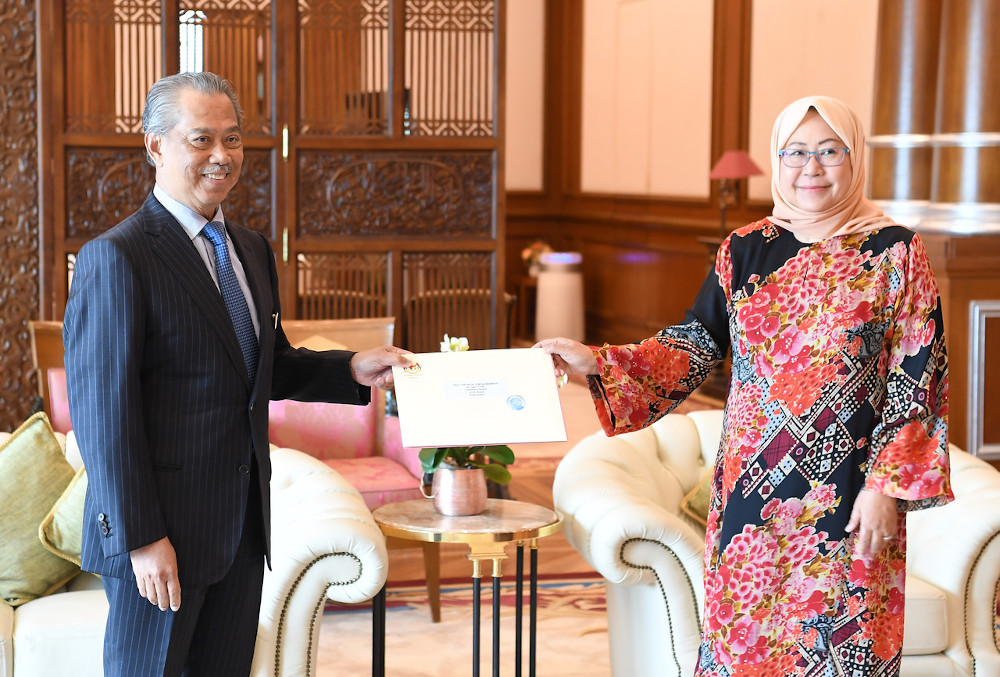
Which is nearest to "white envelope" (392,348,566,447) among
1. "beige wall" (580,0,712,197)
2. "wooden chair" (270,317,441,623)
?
"wooden chair" (270,317,441,623)

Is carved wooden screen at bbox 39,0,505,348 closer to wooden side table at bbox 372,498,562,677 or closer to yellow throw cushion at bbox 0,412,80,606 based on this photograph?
yellow throw cushion at bbox 0,412,80,606

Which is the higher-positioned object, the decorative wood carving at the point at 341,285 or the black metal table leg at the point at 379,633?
the decorative wood carving at the point at 341,285

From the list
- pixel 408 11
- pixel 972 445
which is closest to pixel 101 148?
pixel 408 11

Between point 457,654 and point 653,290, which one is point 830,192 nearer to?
point 457,654

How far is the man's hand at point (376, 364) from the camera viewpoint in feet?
7.95

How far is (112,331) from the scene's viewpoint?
1.82 meters

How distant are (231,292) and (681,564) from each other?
4.73 ft

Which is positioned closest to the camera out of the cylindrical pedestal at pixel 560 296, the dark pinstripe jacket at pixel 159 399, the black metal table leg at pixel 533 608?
the dark pinstripe jacket at pixel 159 399

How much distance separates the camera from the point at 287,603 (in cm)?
280

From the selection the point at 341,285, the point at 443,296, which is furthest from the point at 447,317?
the point at 341,285

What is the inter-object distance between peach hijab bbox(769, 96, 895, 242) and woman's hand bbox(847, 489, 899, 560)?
0.48 metres

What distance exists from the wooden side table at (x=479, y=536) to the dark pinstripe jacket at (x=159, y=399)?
2.93 feet

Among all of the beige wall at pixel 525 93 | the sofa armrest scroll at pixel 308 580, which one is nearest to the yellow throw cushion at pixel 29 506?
the sofa armrest scroll at pixel 308 580

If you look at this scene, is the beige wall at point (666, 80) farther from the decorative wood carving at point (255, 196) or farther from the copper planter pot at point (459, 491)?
the copper planter pot at point (459, 491)
